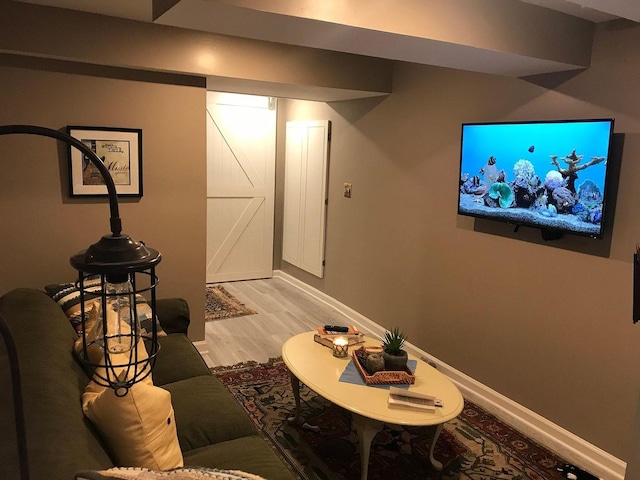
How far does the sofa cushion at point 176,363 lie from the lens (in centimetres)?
269

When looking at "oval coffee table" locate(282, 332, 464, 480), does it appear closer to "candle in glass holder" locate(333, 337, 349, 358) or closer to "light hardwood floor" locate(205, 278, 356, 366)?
"candle in glass holder" locate(333, 337, 349, 358)

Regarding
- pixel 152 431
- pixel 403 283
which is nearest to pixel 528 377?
pixel 403 283

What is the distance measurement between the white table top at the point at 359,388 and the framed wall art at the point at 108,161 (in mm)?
1597

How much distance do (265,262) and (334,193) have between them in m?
1.66

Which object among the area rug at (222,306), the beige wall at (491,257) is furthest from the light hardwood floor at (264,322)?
the beige wall at (491,257)

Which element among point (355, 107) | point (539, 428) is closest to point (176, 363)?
point (539, 428)

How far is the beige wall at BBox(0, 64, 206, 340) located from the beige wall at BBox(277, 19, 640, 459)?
5.30ft

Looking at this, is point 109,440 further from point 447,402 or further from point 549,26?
point 549,26

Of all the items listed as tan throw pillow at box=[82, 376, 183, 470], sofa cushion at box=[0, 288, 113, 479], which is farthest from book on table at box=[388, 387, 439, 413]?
sofa cushion at box=[0, 288, 113, 479]

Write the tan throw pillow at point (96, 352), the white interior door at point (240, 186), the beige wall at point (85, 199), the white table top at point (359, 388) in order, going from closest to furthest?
the tan throw pillow at point (96, 352) < the white table top at point (359, 388) < the beige wall at point (85, 199) < the white interior door at point (240, 186)

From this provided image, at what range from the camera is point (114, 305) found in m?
1.01

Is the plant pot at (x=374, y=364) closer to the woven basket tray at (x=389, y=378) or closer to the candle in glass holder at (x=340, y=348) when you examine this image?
the woven basket tray at (x=389, y=378)

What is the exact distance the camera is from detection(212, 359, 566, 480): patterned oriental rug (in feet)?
8.80

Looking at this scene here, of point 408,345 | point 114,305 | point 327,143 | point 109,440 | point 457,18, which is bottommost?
point 408,345
